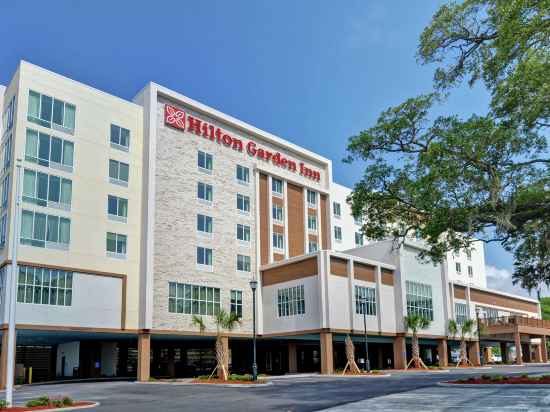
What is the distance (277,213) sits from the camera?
188 feet

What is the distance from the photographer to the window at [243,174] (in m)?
54.5

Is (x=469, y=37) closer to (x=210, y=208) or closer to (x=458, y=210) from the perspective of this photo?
(x=458, y=210)

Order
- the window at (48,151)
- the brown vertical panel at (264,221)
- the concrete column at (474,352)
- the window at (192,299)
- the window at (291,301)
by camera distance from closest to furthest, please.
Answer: the window at (48,151)
the window at (192,299)
the window at (291,301)
the brown vertical panel at (264,221)
the concrete column at (474,352)

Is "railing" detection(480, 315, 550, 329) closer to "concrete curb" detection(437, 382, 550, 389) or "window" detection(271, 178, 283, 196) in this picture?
"window" detection(271, 178, 283, 196)

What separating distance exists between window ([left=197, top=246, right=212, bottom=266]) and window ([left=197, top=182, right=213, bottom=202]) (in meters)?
→ 4.60

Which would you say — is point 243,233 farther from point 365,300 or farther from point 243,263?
point 365,300

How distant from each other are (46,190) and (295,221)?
2633 cm

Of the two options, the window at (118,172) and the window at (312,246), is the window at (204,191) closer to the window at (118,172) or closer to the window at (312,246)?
the window at (118,172)

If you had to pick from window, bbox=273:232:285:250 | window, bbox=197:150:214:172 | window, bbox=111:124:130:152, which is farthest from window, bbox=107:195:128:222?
window, bbox=273:232:285:250

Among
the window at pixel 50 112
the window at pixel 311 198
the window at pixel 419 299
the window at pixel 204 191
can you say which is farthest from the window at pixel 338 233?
the window at pixel 50 112

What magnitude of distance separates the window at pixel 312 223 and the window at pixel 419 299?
11.7 meters

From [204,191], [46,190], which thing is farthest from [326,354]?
[46,190]

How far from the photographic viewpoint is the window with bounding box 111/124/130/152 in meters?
46.3

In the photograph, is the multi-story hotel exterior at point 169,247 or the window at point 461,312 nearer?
the multi-story hotel exterior at point 169,247
